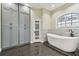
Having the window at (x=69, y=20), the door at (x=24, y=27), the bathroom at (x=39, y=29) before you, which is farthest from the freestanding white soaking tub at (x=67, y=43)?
the door at (x=24, y=27)

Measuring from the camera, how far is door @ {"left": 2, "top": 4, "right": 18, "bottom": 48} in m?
3.30

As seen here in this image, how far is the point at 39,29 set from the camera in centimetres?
320

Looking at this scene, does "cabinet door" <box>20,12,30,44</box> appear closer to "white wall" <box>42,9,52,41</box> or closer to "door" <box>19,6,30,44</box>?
"door" <box>19,6,30,44</box>

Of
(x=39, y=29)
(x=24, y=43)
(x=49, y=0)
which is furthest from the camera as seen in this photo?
(x=24, y=43)

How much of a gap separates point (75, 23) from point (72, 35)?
46 cm

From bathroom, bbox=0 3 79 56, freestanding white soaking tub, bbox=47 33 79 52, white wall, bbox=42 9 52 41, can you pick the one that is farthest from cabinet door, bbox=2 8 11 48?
freestanding white soaking tub, bbox=47 33 79 52

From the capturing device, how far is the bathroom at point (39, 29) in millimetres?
2988

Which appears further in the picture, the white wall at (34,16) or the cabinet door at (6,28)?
the cabinet door at (6,28)

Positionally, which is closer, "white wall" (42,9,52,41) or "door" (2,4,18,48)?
"white wall" (42,9,52,41)

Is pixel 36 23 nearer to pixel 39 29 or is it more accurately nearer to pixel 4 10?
pixel 39 29

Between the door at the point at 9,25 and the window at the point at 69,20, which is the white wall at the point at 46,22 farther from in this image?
the door at the point at 9,25

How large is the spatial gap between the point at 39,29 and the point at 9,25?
1.34m

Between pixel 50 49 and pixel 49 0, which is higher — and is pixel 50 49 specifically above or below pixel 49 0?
below

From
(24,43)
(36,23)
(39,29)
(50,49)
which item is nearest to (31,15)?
(36,23)
